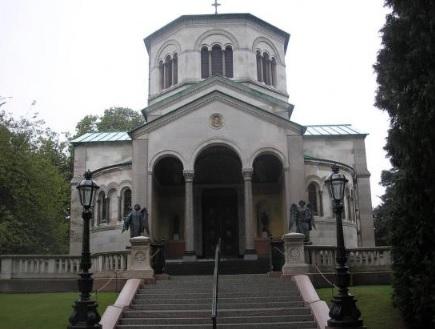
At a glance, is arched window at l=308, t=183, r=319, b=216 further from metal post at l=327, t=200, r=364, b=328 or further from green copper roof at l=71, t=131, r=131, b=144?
metal post at l=327, t=200, r=364, b=328

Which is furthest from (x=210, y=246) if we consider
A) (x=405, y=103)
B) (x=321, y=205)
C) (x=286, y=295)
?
(x=405, y=103)

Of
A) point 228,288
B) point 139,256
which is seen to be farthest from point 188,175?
point 228,288

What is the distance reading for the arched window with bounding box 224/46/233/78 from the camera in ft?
100

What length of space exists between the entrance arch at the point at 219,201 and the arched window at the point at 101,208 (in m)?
4.66

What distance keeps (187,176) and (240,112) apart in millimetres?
3875

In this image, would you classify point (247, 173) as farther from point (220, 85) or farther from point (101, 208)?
point (101, 208)

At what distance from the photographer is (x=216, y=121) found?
79.6 ft

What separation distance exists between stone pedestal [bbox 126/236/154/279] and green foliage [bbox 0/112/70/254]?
20.2 feet

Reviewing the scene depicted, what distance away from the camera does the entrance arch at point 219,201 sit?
87.6ft

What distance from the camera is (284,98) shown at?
3153cm

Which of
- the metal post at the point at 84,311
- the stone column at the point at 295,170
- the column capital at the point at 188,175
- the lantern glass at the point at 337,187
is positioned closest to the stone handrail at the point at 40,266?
the column capital at the point at 188,175

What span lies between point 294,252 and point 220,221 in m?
10.5

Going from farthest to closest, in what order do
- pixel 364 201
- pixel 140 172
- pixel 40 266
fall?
pixel 364 201, pixel 140 172, pixel 40 266

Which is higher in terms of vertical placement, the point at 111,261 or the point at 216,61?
the point at 216,61
